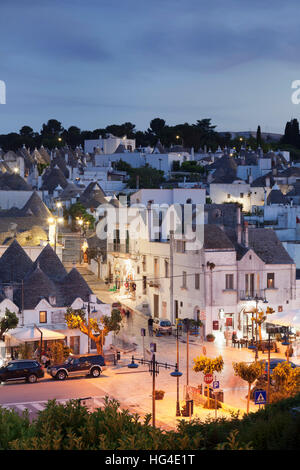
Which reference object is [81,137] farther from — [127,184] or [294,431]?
[294,431]

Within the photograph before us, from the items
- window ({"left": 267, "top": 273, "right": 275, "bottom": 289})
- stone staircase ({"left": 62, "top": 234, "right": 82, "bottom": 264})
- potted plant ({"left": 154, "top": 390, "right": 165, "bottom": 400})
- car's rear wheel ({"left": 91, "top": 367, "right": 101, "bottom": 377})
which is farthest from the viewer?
stone staircase ({"left": 62, "top": 234, "right": 82, "bottom": 264})

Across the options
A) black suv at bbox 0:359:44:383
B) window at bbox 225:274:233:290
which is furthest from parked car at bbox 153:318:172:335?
black suv at bbox 0:359:44:383

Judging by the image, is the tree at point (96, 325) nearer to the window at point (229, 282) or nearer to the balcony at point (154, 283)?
the window at point (229, 282)

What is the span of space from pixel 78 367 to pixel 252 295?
14.0m

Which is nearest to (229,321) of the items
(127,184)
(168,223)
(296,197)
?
(168,223)

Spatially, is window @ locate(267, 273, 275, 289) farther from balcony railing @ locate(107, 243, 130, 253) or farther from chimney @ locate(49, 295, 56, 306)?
chimney @ locate(49, 295, 56, 306)

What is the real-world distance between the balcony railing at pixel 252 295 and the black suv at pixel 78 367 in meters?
12.3

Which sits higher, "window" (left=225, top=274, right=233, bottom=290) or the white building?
the white building

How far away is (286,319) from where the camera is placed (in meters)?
34.9

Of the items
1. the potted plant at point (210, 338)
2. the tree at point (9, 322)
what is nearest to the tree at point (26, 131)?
the potted plant at point (210, 338)

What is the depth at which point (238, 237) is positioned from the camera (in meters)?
42.6

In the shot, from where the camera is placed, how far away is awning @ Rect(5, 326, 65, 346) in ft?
108

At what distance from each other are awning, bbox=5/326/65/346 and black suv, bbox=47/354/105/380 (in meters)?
2.43

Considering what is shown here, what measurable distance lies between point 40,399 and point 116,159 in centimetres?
8510
